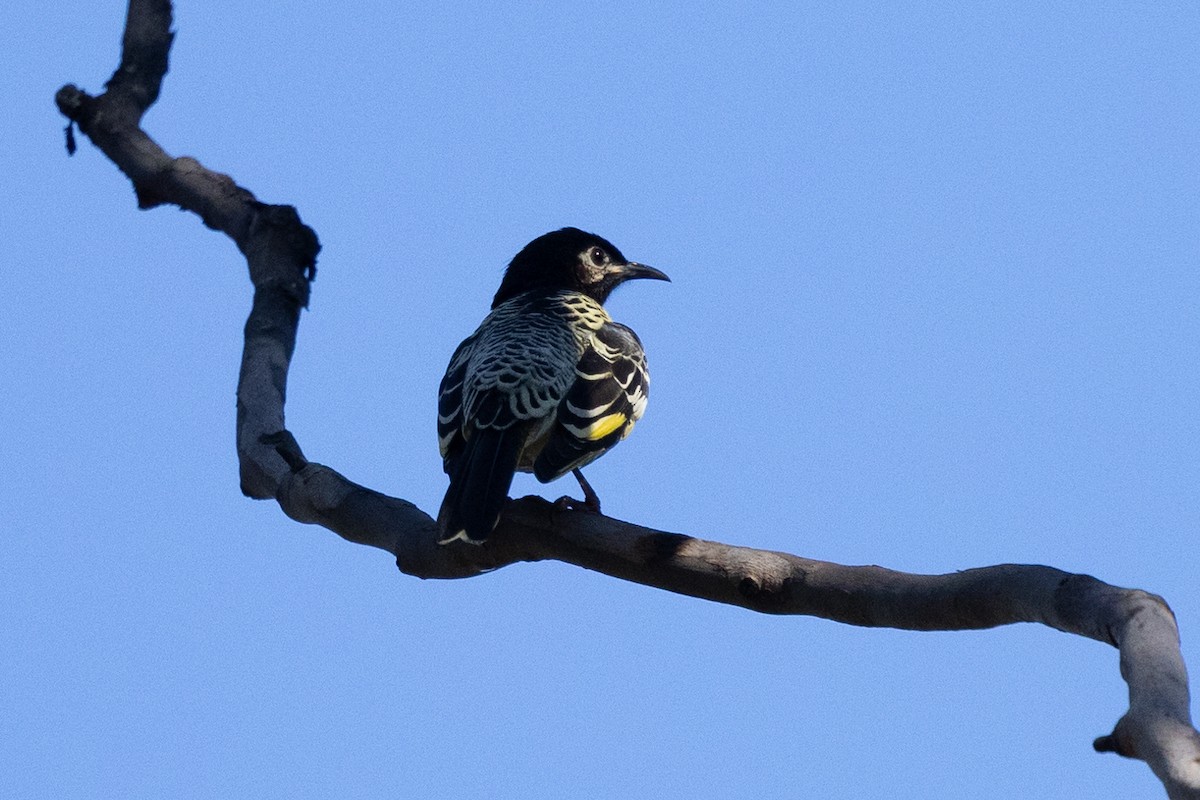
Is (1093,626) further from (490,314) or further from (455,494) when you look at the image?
(490,314)

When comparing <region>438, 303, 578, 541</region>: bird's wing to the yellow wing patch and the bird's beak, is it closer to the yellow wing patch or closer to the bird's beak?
the yellow wing patch

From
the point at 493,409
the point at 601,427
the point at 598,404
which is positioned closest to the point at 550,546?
the point at 493,409

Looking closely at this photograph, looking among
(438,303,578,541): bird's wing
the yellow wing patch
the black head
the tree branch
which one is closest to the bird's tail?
(438,303,578,541): bird's wing

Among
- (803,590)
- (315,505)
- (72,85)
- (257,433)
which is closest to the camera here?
(803,590)

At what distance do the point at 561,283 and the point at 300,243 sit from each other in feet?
6.18

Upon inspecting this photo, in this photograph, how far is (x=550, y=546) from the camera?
213 inches

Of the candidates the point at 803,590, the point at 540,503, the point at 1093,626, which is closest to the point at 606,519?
the point at 540,503

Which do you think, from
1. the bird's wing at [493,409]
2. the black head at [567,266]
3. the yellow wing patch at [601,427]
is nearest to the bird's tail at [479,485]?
the bird's wing at [493,409]

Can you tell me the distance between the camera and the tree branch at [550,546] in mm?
3596

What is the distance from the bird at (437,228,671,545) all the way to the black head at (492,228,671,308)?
49 centimetres

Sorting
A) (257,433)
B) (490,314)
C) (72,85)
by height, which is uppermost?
(72,85)

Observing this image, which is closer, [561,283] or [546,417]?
[546,417]

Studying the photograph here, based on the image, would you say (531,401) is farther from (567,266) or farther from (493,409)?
(567,266)

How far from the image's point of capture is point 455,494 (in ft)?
18.3
